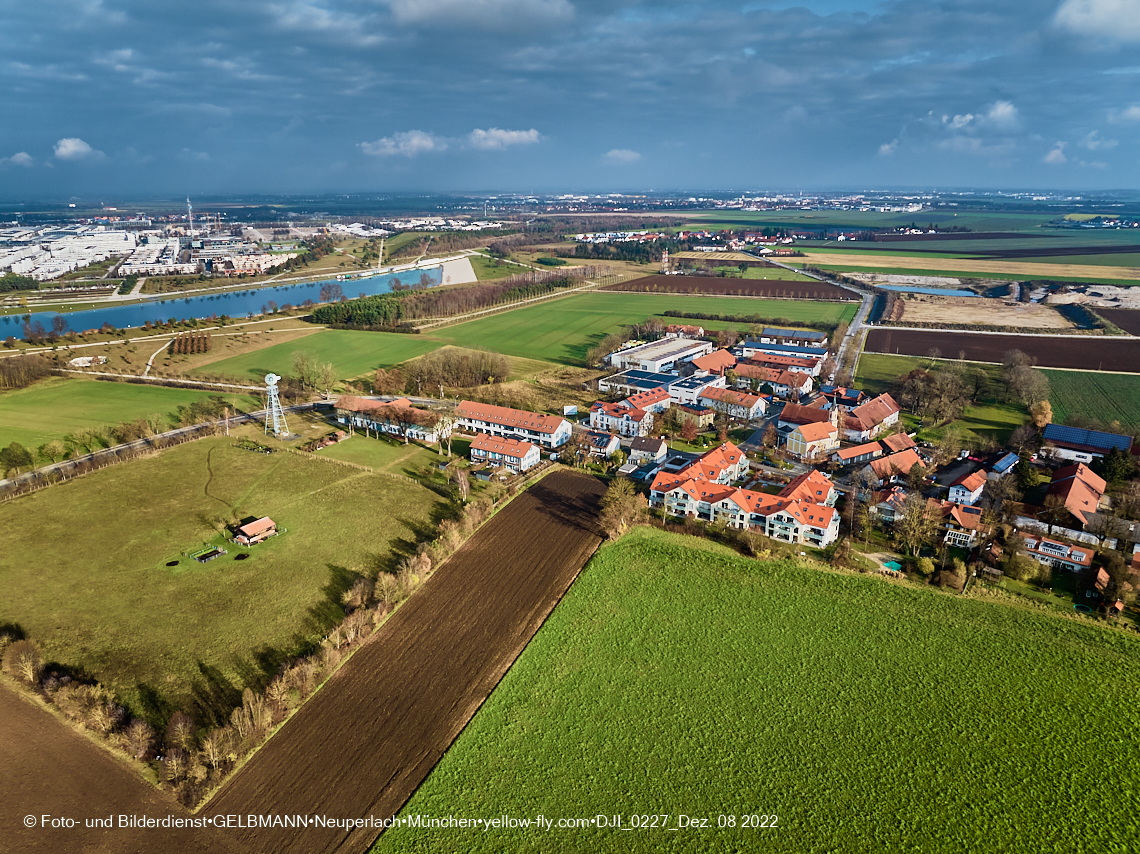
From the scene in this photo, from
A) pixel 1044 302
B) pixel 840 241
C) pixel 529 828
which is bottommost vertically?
pixel 529 828

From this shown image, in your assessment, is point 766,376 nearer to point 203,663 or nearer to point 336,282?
point 203,663

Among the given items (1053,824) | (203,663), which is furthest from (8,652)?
(1053,824)

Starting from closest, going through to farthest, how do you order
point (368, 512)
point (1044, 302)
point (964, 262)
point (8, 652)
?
point (8, 652) < point (368, 512) < point (1044, 302) < point (964, 262)

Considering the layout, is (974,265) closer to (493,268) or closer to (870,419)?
(493,268)

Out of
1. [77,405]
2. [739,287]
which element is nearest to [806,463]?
[77,405]

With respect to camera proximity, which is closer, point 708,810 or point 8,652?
point 708,810
